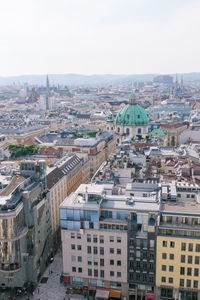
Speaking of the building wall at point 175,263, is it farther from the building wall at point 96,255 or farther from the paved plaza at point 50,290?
the paved plaza at point 50,290

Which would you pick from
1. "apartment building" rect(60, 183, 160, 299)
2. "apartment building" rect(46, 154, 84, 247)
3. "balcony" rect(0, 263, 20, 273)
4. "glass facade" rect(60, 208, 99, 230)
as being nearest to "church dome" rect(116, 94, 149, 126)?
"apartment building" rect(46, 154, 84, 247)

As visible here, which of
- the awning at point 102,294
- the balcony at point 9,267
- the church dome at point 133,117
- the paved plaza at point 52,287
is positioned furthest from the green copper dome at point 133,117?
the balcony at point 9,267

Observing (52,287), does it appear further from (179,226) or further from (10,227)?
(179,226)

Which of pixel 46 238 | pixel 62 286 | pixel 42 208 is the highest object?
pixel 42 208

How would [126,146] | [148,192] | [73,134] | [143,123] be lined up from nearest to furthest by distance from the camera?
1. [148,192]
2. [126,146]
3. [73,134]
4. [143,123]

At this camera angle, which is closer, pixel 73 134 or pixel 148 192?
pixel 148 192

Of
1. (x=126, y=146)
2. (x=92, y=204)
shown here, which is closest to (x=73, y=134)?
(x=126, y=146)

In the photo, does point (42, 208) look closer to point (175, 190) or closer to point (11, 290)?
point (11, 290)

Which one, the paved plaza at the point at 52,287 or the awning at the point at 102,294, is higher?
the awning at the point at 102,294

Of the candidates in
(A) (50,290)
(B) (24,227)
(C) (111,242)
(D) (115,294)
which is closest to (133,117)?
(B) (24,227)
